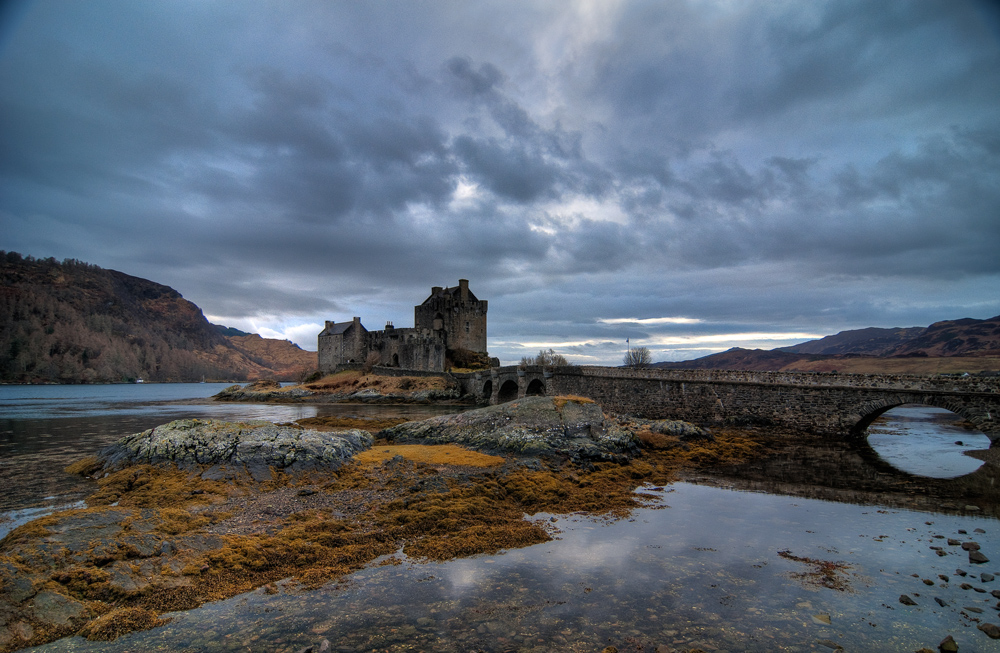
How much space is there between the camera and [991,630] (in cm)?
575

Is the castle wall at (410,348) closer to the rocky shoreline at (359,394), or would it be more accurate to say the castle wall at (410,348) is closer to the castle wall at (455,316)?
the castle wall at (455,316)

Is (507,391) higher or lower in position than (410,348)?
lower

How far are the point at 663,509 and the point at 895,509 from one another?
5.77 meters

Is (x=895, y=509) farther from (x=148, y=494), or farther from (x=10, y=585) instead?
(x=148, y=494)

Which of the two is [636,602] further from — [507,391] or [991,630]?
[507,391]

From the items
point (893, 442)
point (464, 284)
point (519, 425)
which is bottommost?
point (893, 442)

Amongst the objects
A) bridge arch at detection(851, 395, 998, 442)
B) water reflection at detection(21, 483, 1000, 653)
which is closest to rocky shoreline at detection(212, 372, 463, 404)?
bridge arch at detection(851, 395, 998, 442)

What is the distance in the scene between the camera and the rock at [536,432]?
17.1 m

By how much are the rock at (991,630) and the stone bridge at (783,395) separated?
1731cm

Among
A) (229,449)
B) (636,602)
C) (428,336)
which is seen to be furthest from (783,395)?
(428,336)

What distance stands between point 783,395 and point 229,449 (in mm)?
26037

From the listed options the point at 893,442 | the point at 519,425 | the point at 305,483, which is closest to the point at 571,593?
the point at 305,483

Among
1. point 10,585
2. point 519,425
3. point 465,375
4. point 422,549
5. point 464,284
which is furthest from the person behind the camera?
point 464,284

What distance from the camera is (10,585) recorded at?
5574 millimetres
